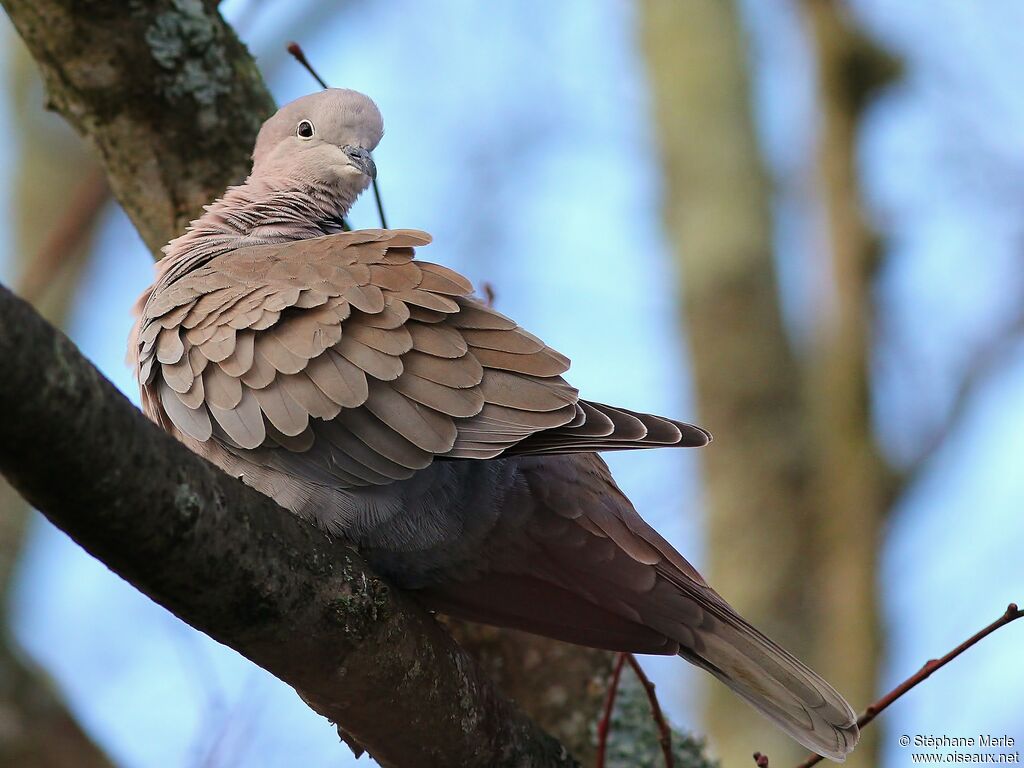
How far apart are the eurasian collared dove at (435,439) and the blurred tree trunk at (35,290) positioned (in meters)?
1.63

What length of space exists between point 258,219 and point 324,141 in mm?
483

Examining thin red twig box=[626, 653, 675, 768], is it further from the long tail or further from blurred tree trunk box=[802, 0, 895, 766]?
blurred tree trunk box=[802, 0, 895, 766]

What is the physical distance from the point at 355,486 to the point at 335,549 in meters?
0.33

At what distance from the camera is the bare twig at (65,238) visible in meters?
5.70

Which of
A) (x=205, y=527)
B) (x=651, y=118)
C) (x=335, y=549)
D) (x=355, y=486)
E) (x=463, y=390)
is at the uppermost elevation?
(x=651, y=118)

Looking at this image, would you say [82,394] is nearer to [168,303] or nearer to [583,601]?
[168,303]

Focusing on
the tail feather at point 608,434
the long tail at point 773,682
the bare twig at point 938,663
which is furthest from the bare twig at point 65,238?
the bare twig at point 938,663

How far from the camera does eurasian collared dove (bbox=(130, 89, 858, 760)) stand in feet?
8.82

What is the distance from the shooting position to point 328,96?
3.94 metres

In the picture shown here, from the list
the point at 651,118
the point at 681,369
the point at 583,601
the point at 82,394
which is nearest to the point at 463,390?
the point at 583,601

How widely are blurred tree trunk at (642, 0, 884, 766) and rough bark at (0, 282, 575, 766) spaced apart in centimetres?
274

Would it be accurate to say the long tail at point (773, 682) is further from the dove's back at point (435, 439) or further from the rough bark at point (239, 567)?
the rough bark at point (239, 567)

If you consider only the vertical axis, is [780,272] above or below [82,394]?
above

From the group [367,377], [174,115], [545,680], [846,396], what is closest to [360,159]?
[174,115]
